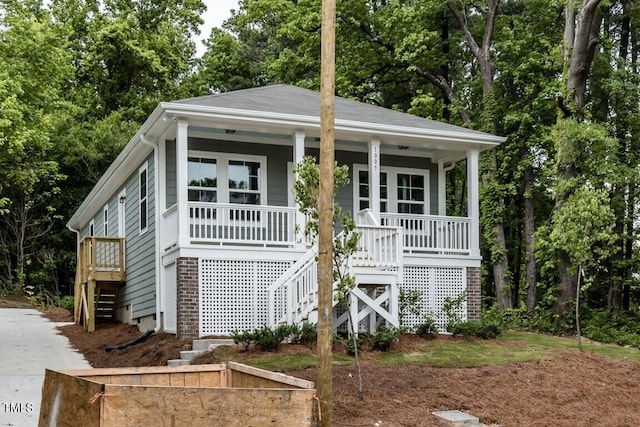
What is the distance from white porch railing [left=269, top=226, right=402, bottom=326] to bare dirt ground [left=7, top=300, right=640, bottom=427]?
0.95 metres

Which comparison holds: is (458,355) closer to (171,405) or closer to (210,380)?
(210,380)

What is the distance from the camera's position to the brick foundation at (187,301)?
42.0 ft

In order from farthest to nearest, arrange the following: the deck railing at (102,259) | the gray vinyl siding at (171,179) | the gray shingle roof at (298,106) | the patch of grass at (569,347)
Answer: the deck railing at (102,259) < the gray vinyl siding at (171,179) < the gray shingle roof at (298,106) < the patch of grass at (569,347)

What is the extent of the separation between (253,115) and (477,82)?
1431 centimetres

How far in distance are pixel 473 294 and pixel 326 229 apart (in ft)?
28.1

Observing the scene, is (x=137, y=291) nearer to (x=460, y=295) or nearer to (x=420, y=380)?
(x=460, y=295)

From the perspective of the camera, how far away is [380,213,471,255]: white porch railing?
1505 cm

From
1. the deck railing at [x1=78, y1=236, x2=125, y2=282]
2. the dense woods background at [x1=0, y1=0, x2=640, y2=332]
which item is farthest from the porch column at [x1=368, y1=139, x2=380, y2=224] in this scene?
the deck railing at [x1=78, y1=236, x2=125, y2=282]

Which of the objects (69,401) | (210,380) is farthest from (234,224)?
(69,401)

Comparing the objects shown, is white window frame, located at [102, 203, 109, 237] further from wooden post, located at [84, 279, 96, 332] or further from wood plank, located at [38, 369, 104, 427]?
wood plank, located at [38, 369, 104, 427]

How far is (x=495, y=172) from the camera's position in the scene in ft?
74.8

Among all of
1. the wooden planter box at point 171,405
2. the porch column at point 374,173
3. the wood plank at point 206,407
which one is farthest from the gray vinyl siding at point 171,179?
the wood plank at point 206,407

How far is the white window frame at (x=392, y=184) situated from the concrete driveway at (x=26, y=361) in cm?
673

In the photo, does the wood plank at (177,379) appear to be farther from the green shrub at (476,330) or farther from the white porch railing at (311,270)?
the green shrub at (476,330)
